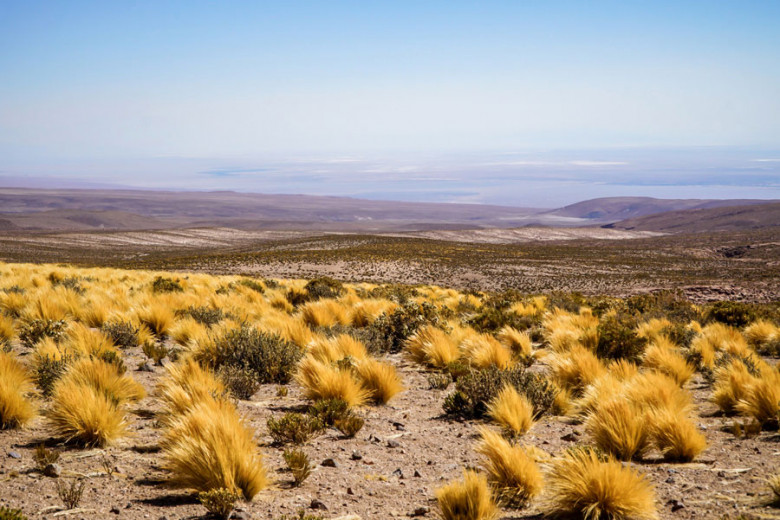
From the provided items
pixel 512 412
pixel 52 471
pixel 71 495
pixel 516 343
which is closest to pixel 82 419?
pixel 52 471

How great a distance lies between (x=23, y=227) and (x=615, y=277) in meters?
131

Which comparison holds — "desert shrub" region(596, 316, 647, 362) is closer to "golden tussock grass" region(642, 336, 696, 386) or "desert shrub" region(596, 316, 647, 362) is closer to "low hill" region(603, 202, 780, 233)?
"golden tussock grass" region(642, 336, 696, 386)

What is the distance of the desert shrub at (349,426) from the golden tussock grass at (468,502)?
5.52 ft

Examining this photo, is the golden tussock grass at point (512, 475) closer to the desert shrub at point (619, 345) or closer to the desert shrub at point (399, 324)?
the desert shrub at point (619, 345)

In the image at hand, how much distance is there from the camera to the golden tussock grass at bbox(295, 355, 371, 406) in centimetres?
552

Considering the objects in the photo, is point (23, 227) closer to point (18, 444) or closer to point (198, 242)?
point (198, 242)

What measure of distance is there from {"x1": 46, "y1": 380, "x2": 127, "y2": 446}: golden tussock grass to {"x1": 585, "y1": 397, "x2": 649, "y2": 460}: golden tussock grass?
4.05 m

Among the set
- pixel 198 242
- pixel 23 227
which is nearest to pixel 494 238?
pixel 198 242

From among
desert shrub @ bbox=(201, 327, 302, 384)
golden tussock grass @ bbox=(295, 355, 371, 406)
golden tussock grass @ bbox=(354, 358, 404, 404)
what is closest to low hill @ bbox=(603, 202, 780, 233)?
golden tussock grass @ bbox=(354, 358, 404, 404)

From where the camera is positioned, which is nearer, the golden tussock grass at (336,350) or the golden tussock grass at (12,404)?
the golden tussock grass at (12,404)

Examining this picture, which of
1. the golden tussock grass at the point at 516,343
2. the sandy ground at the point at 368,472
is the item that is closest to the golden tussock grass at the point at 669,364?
the sandy ground at the point at 368,472

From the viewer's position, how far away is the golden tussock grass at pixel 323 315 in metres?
10.3

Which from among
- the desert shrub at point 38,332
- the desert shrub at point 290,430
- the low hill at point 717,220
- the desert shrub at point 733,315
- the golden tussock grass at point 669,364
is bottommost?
the low hill at point 717,220

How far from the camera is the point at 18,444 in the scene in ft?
13.5
